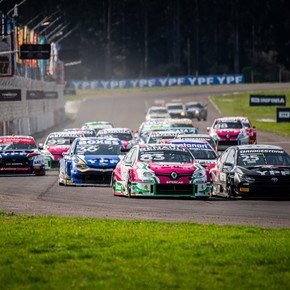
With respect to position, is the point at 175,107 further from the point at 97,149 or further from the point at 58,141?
the point at 97,149

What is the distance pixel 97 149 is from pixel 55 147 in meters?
8.14

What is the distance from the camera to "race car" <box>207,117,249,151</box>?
46.7 meters

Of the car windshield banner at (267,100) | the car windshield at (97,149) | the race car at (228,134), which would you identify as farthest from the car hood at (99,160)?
the car windshield banner at (267,100)

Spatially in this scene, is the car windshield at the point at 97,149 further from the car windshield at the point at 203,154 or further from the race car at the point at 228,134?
the race car at the point at 228,134

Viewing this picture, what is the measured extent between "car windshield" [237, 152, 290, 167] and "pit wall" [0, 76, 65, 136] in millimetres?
31365

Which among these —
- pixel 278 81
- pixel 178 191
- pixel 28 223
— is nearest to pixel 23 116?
pixel 178 191

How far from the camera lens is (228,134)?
1852 inches

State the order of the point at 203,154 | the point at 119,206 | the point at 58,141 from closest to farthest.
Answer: the point at 119,206 → the point at 203,154 → the point at 58,141

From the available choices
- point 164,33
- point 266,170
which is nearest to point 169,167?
point 266,170

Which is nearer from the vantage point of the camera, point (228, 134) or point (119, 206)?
point (119, 206)

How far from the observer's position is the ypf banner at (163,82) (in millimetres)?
130500

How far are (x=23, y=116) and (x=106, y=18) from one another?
9601 centimetres

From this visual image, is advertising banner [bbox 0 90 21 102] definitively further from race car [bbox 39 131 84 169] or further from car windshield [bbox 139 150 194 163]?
car windshield [bbox 139 150 194 163]

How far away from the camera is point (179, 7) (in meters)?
154
